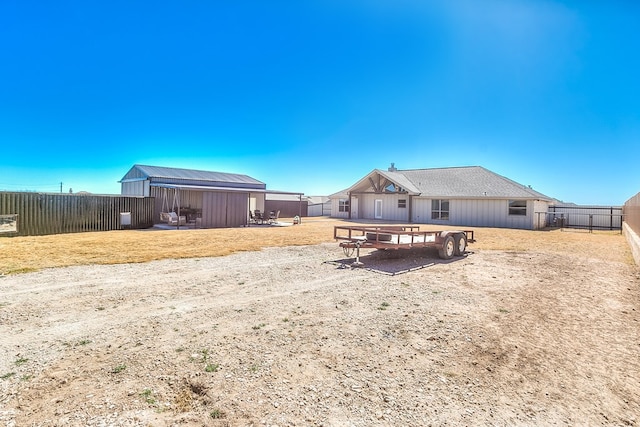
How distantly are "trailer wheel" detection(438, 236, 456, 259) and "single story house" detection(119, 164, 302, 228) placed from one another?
1468 cm

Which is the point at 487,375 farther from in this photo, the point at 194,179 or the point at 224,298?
the point at 194,179

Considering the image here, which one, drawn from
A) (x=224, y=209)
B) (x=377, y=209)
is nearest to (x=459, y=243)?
(x=224, y=209)

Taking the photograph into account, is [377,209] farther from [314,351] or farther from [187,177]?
[314,351]

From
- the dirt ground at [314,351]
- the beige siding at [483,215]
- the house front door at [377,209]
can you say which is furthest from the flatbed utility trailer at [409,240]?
the house front door at [377,209]

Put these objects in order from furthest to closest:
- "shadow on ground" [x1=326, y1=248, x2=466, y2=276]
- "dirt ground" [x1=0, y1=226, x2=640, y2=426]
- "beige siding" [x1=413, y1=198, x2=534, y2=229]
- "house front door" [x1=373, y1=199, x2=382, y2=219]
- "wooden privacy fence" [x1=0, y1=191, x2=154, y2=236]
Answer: "house front door" [x1=373, y1=199, x2=382, y2=219] → "beige siding" [x1=413, y1=198, x2=534, y2=229] → "wooden privacy fence" [x1=0, y1=191, x2=154, y2=236] → "shadow on ground" [x1=326, y1=248, x2=466, y2=276] → "dirt ground" [x1=0, y1=226, x2=640, y2=426]

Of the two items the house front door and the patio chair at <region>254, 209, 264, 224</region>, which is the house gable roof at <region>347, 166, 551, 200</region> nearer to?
the house front door

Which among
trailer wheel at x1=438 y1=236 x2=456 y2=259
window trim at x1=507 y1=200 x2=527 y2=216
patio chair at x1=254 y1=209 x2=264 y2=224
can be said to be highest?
window trim at x1=507 y1=200 x2=527 y2=216

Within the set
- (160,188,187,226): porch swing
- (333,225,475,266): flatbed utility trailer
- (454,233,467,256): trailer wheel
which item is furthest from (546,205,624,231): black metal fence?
(160,188,187,226): porch swing

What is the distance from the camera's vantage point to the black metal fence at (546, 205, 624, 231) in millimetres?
26141

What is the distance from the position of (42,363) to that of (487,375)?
4.58 meters

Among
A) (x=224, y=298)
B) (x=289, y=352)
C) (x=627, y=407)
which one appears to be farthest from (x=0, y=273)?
(x=627, y=407)

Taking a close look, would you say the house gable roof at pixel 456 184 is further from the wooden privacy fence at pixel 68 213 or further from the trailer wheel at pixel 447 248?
the wooden privacy fence at pixel 68 213

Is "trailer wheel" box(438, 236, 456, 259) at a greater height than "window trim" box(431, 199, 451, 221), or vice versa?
"window trim" box(431, 199, 451, 221)

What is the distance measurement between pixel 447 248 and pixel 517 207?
1816 centimetres
